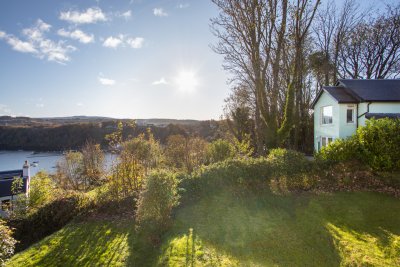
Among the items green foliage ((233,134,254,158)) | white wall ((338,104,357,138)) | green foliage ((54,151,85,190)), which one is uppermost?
white wall ((338,104,357,138))

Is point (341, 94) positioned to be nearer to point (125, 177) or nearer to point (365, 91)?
point (365, 91)

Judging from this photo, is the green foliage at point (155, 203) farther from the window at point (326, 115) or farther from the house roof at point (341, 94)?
the window at point (326, 115)

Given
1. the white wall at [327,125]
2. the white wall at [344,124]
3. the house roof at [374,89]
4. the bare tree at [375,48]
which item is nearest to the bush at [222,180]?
the white wall at [344,124]

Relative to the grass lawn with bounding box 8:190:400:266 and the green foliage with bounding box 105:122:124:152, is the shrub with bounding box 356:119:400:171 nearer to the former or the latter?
the grass lawn with bounding box 8:190:400:266

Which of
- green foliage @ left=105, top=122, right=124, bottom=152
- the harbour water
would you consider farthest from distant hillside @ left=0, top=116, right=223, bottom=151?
green foliage @ left=105, top=122, right=124, bottom=152

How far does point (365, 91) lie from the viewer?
53.7 feet

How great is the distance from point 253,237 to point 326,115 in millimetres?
15879

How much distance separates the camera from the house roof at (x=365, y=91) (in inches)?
615

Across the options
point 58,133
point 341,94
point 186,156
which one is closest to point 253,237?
point 186,156

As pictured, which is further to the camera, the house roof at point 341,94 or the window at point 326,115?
the window at point 326,115

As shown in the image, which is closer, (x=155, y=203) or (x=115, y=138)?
(x=155, y=203)

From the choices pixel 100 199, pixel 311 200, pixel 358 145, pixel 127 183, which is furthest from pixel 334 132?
pixel 100 199

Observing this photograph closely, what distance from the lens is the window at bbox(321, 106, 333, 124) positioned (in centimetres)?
1813

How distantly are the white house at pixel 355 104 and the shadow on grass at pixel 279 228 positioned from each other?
8.99 m
